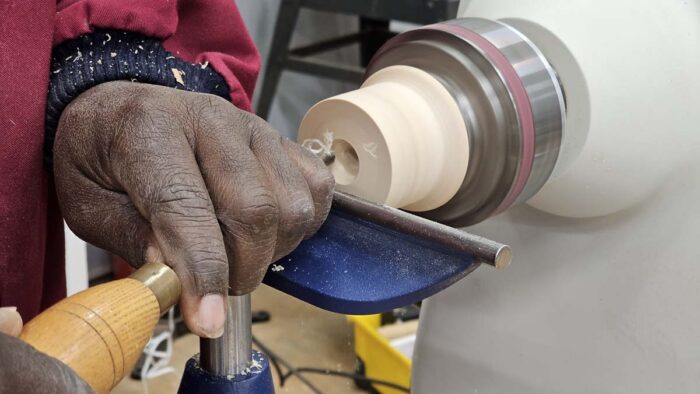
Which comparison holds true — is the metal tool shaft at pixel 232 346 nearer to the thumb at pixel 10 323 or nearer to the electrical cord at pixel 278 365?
the thumb at pixel 10 323

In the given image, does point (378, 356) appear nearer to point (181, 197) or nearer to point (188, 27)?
point (188, 27)

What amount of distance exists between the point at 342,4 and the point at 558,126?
1.10 metres

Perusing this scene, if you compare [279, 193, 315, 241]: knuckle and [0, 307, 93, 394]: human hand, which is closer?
[0, 307, 93, 394]: human hand

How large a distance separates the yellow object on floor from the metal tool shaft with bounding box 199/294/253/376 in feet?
2.22

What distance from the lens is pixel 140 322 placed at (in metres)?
0.33

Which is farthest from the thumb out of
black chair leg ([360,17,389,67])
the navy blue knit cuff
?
black chair leg ([360,17,389,67])

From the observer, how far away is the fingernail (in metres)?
0.36

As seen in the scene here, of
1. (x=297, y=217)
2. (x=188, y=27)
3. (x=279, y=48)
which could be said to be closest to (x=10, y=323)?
(x=297, y=217)

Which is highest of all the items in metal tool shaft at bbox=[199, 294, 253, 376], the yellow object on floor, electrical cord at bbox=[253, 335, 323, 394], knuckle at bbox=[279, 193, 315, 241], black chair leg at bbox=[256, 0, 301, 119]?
knuckle at bbox=[279, 193, 315, 241]

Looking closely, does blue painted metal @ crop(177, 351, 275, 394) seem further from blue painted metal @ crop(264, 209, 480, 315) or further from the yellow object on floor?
the yellow object on floor

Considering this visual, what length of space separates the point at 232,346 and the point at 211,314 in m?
0.08

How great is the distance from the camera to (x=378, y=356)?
3.81ft

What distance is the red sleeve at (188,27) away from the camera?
19.6 inches

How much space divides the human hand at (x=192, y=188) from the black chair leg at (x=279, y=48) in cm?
121
